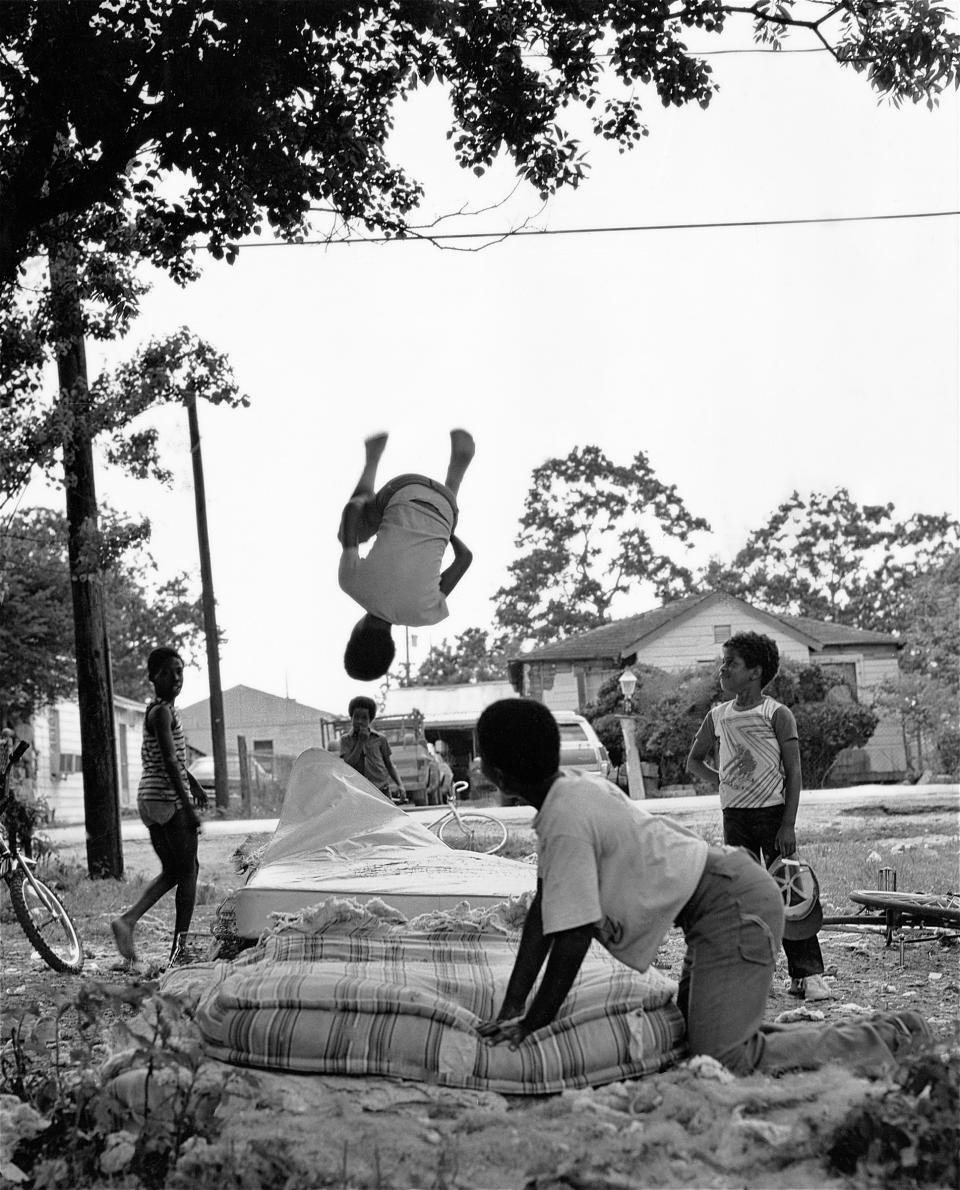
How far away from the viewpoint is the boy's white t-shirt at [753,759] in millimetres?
5938

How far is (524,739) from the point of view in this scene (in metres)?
3.63

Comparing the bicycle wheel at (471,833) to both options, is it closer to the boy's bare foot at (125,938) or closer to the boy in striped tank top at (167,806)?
the boy in striped tank top at (167,806)

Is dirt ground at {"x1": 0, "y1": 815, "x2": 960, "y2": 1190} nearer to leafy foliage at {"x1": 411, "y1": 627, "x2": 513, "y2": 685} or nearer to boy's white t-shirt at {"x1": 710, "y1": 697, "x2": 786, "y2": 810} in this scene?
boy's white t-shirt at {"x1": 710, "y1": 697, "x2": 786, "y2": 810}

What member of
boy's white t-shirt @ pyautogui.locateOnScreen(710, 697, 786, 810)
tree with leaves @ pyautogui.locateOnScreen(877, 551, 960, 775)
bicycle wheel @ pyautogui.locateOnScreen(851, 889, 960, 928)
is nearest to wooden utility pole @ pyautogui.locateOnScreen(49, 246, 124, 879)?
boy's white t-shirt @ pyautogui.locateOnScreen(710, 697, 786, 810)

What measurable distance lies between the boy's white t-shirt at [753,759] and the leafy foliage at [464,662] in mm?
47275

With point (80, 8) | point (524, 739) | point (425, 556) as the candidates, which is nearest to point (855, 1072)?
point (524, 739)

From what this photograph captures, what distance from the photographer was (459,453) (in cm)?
565

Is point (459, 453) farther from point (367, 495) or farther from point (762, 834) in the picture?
point (762, 834)

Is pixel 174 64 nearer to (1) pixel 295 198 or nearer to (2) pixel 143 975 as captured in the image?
(1) pixel 295 198

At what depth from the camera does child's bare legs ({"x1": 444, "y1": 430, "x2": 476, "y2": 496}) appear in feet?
18.5

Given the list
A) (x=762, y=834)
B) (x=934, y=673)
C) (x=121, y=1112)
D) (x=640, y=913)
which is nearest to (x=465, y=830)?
(x=762, y=834)

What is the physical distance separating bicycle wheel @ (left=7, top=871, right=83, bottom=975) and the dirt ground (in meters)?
3.98

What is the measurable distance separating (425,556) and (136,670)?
46337 millimetres

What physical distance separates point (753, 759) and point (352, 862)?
176cm
